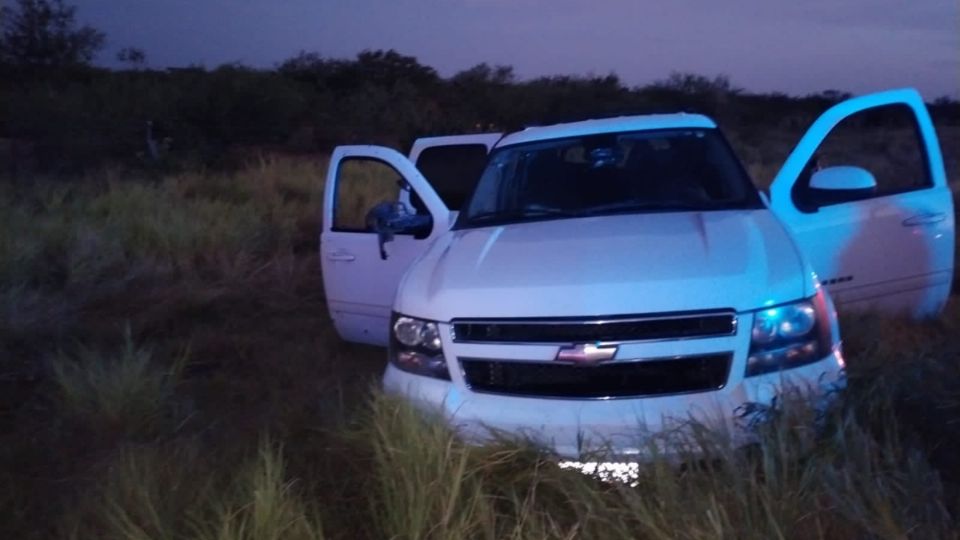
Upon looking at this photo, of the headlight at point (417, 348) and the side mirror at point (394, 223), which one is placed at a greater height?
the side mirror at point (394, 223)

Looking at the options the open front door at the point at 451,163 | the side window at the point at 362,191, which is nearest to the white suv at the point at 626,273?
the open front door at the point at 451,163

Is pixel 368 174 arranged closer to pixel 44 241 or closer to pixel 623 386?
pixel 44 241

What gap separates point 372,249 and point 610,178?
1.49 meters

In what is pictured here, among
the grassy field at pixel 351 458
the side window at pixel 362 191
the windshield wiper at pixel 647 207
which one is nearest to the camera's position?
the grassy field at pixel 351 458

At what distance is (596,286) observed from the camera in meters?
4.62

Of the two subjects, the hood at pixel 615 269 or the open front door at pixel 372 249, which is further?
the open front door at pixel 372 249

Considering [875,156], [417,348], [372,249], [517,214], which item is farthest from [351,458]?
[875,156]

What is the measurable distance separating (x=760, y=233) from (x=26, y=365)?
15.5 feet

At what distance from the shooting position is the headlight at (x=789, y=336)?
4504 mm

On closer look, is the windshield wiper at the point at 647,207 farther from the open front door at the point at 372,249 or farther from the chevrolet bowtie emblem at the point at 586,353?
the chevrolet bowtie emblem at the point at 586,353

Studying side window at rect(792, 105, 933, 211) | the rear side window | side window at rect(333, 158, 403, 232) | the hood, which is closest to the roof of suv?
side window at rect(792, 105, 933, 211)

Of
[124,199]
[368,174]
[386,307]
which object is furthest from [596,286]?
[368,174]

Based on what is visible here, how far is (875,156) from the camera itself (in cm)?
2594

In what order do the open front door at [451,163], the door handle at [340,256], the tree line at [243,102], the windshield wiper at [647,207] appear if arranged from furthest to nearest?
the tree line at [243,102], the open front door at [451,163], the door handle at [340,256], the windshield wiper at [647,207]
